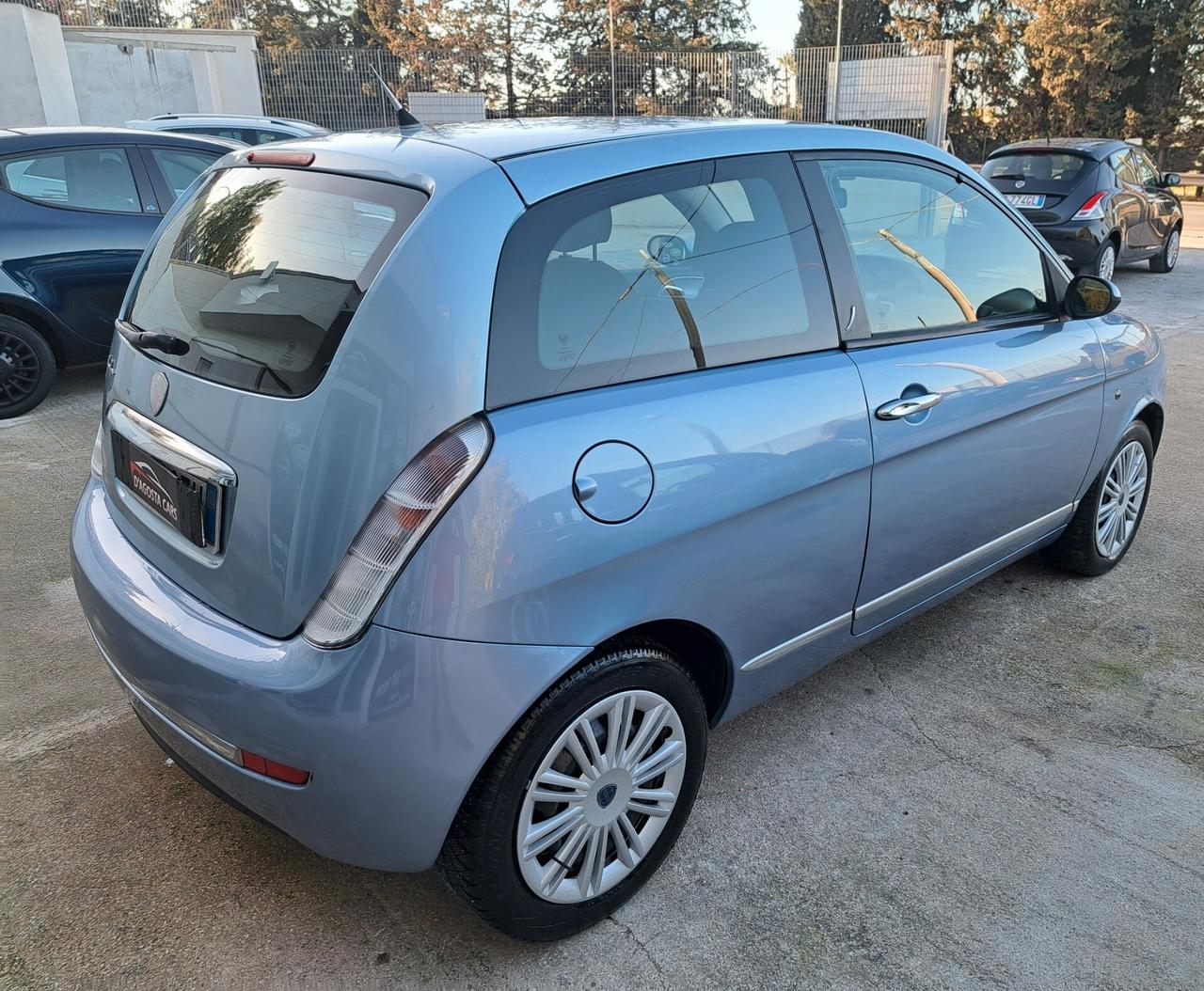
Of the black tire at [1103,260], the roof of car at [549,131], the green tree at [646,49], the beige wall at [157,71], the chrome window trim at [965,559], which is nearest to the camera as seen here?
the roof of car at [549,131]

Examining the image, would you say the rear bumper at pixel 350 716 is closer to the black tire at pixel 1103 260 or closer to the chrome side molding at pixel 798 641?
the chrome side molding at pixel 798 641

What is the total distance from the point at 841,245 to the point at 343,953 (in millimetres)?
2128

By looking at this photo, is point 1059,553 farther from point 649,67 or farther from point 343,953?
point 649,67

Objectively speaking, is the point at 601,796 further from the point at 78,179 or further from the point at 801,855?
the point at 78,179

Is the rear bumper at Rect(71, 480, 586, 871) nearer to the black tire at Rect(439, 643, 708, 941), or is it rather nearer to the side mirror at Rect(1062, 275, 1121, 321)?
the black tire at Rect(439, 643, 708, 941)

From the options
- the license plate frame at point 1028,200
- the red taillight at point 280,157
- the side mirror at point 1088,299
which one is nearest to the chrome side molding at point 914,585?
the side mirror at point 1088,299

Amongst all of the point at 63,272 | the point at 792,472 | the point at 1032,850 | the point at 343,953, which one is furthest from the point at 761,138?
the point at 63,272

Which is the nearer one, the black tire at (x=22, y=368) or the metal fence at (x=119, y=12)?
the black tire at (x=22, y=368)

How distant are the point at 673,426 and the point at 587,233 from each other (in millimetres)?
454

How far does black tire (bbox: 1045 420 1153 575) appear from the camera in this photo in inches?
142

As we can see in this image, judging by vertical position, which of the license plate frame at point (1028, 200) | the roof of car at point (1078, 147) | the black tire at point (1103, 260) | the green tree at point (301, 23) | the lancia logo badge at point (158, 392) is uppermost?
the green tree at point (301, 23)

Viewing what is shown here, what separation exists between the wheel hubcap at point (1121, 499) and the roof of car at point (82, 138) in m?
5.17

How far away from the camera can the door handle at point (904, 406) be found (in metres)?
2.46

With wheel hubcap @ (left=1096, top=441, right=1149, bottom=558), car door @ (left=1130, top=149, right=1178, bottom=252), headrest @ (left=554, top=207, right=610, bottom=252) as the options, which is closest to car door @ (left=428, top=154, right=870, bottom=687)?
headrest @ (left=554, top=207, right=610, bottom=252)
